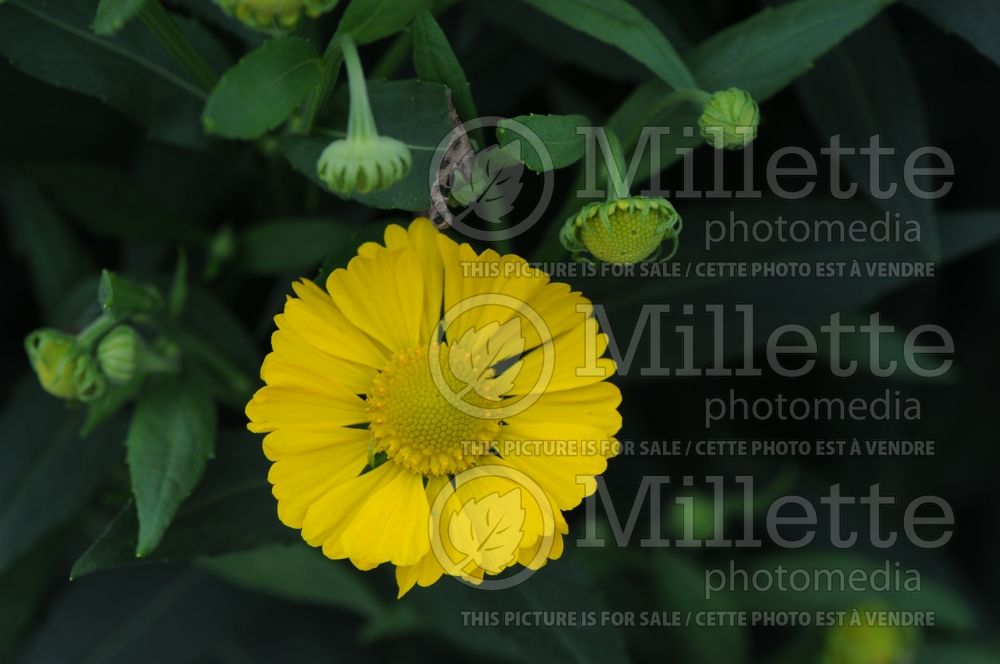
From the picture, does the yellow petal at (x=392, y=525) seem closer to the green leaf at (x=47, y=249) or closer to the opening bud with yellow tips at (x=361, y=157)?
the opening bud with yellow tips at (x=361, y=157)

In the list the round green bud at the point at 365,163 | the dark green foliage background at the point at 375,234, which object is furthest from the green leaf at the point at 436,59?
the round green bud at the point at 365,163

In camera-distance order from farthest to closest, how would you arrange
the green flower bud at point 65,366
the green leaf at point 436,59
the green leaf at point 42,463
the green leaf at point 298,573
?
the green leaf at point 298,573 < the green leaf at point 42,463 < the green flower bud at point 65,366 < the green leaf at point 436,59

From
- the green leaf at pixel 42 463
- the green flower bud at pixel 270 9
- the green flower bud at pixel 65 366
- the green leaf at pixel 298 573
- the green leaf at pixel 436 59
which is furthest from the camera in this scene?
the green leaf at pixel 298 573

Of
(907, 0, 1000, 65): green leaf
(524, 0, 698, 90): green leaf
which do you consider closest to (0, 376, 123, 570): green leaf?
(524, 0, 698, 90): green leaf

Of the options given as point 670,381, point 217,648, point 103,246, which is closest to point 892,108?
point 670,381

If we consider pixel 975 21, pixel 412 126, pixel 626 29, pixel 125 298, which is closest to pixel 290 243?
pixel 125 298

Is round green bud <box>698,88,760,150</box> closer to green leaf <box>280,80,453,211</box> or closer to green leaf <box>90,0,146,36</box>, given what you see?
green leaf <box>280,80,453,211</box>

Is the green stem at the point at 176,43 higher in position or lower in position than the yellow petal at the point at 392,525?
higher
